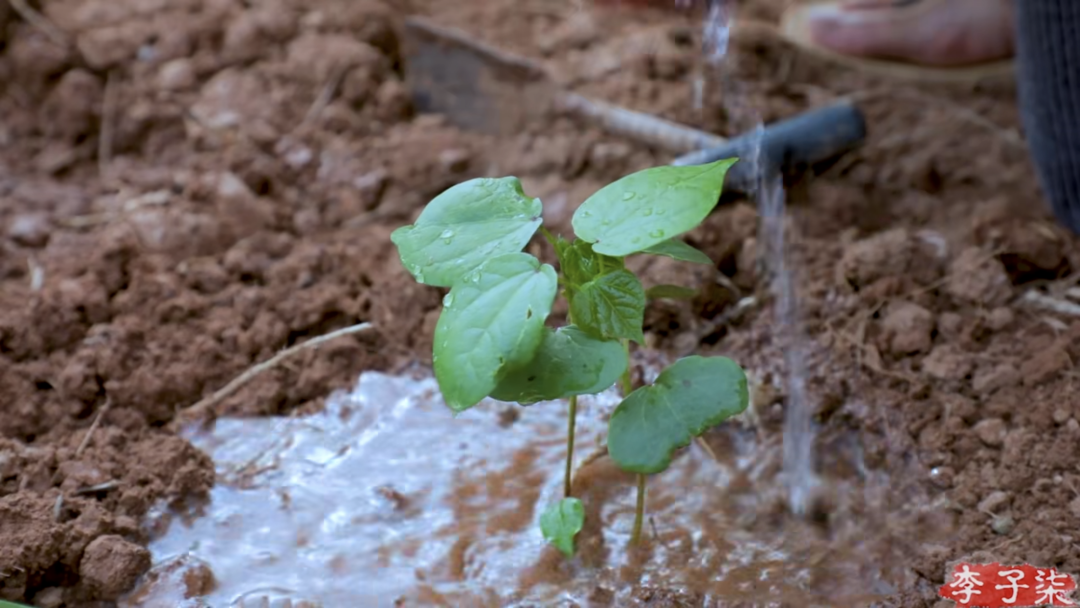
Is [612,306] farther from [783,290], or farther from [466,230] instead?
[783,290]

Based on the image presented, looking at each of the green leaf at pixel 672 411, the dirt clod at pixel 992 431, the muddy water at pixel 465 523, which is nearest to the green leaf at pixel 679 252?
the green leaf at pixel 672 411

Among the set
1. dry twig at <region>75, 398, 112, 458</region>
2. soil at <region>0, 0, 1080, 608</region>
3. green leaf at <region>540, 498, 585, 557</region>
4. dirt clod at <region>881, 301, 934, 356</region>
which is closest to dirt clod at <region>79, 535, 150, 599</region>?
soil at <region>0, 0, 1080, 608</region>

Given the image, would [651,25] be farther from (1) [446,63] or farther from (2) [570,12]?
(1) [446,63]

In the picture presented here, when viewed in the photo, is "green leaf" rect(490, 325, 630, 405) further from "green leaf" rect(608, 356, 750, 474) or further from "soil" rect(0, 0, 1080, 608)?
"soil" rect(0, 0, 1080, 608)

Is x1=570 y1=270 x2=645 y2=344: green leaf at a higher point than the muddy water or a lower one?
higher

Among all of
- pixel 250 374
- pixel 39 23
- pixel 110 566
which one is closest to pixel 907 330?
pixel 250 374

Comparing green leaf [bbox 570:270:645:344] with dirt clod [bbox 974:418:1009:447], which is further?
dirt clod [bbox 974:418:1009:447]
